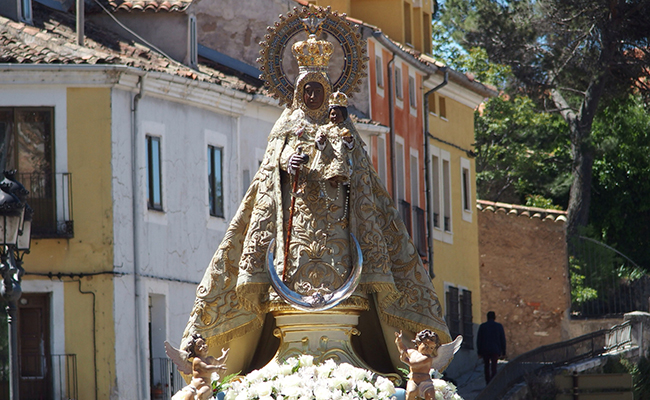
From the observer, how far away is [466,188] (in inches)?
1570

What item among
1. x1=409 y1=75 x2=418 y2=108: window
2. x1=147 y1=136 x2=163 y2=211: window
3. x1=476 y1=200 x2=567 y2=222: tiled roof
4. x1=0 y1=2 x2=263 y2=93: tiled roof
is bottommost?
x1=147 y1=136 x2=163 y2=211: window

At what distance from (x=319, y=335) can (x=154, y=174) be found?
12.8 metres

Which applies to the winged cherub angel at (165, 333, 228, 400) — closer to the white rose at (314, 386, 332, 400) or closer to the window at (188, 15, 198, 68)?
the white rose at (314, 386, 332, 400)

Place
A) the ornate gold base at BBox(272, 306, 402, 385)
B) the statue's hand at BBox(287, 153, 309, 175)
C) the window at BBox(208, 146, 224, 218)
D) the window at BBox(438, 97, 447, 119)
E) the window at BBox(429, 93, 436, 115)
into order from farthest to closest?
1. the window at BBox(438, 97, 447, 119)
2. the window at BBox(429, 93, 436, 115)
3. the window at BBox(208, 146, 224, 218)
4. the statue's hand at BBox(287, 153, 309, 175)
5. the ornate gold base at BBox(272, 306, 402, 385)

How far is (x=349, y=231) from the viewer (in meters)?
14.1

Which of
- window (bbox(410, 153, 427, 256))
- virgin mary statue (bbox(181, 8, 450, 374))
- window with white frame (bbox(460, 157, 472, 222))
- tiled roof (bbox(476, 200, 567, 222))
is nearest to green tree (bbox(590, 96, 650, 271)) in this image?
tiled roof (bbox(476, 200, 567, 222))

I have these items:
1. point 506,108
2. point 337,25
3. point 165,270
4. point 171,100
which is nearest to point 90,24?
point 171,100

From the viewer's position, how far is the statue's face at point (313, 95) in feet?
46.8

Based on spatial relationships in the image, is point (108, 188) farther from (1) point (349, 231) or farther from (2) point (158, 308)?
(1) point (349, 231)

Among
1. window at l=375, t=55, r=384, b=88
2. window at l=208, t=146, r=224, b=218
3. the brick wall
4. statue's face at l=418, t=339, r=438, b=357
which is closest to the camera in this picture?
statue's face at l=418, t=339, r=438, b=357

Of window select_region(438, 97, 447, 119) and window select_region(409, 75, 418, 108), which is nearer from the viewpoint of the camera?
window select_region(409, 75, 418, 108)

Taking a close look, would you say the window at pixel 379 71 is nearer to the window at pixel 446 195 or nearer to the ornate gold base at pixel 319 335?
the window at pixel 446 195

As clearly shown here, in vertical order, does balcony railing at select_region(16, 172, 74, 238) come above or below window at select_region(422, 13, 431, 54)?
below

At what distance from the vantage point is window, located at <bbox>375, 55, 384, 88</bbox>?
112ft
